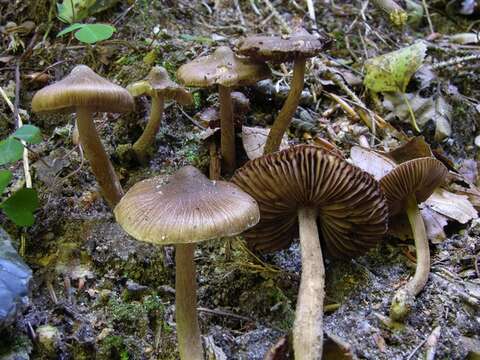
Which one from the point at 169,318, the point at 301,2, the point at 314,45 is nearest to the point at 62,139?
the point at 169,318

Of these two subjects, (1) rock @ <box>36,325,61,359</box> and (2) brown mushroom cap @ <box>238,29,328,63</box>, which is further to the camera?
(2) brown mushroom cap @ <box>238,29,328,63</box>

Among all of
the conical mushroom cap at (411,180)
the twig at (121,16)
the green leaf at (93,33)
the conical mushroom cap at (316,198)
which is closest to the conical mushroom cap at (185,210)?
the conical mushroom cap at (316,198)

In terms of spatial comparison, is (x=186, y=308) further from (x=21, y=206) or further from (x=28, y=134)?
(x=28, y=134)

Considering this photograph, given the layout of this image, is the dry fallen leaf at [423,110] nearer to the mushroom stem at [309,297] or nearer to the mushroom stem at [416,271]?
the mushroom stem at [416,271]

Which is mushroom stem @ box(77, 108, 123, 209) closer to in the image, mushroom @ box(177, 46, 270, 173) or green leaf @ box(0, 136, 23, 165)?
green leaf @ box(0, 136, 23, 165)

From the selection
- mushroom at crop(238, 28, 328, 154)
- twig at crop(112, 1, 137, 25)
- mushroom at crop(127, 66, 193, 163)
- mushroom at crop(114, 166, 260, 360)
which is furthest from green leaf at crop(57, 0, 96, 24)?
mushroom at crop(114, 166, 260, 360)

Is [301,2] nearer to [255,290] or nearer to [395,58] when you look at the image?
[395,58]
